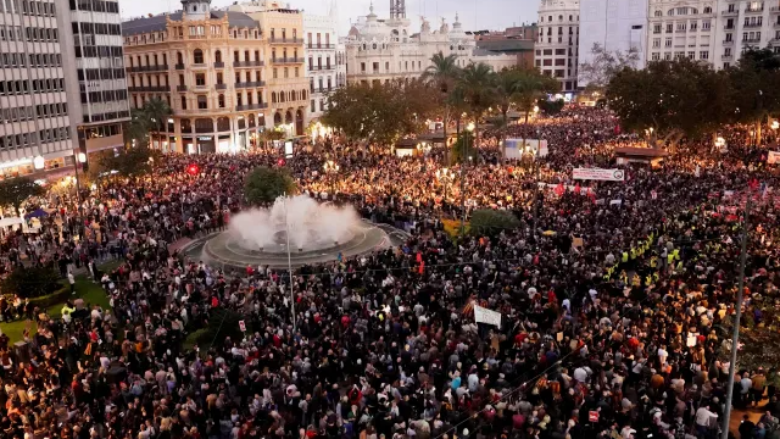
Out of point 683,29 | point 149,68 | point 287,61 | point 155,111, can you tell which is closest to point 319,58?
point 287,61

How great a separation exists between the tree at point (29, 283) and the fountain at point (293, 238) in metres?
6.14

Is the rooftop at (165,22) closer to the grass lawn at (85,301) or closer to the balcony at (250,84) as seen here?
the balcony at (250,84)

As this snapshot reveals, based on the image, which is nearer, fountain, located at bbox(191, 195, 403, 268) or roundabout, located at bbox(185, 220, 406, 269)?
roundabout, located at bbox(185, 220, 406, 269)

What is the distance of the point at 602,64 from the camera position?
110m

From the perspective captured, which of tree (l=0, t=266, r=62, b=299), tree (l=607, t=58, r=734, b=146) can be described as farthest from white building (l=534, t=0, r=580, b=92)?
tree (l=0, t=266, r=62, b=299)

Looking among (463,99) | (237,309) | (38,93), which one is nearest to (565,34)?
(463,99)

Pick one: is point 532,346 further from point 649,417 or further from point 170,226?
point 170,226

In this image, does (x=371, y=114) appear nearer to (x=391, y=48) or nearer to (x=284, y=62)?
(x=284, y=62)

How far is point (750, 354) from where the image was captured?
43.3 feet

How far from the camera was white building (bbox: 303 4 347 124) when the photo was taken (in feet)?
252

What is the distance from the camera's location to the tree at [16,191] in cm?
3225

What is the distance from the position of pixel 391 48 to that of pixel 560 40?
43220 millimetres

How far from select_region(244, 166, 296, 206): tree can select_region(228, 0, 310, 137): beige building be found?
124ft

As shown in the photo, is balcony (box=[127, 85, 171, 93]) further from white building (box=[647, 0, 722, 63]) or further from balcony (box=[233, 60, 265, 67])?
white building (box=[647, 0, 722, 63])
